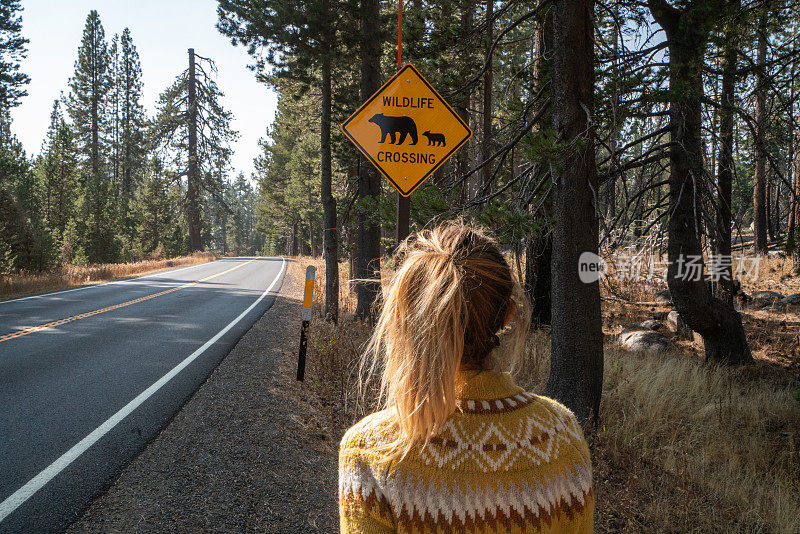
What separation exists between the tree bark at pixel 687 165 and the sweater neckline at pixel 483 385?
6.05m

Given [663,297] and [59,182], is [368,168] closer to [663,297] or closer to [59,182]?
[663,297]

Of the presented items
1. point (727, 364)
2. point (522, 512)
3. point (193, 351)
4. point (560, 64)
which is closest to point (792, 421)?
point (727, 364)

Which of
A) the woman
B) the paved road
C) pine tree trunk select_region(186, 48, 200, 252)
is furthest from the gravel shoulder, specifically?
pine tree trunk select_region(186, 48, 200, 252)

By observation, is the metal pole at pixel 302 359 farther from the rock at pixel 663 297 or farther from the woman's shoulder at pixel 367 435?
the rock at pixel 663 297

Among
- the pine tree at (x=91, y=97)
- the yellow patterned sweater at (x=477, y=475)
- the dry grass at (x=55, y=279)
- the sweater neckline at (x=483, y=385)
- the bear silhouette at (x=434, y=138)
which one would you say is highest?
the pine tree at (x=91, y=97)

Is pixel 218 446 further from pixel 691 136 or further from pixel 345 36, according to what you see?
pixel 345 36

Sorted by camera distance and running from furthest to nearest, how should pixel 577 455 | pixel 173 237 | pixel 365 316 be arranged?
pixel 173 237, pixel 365 316, pixel 577 455

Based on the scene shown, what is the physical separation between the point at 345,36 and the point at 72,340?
7876mm

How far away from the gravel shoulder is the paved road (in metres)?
0.26

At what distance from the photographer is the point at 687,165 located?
6625 millimetres

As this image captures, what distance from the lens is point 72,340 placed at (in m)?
8.95

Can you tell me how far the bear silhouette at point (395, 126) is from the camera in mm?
5664

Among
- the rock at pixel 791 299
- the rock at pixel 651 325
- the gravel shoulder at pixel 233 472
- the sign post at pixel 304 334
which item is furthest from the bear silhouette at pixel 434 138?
the rock at pixel 791 299

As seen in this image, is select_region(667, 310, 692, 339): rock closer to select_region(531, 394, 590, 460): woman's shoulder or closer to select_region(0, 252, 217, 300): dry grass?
select_region(531, 394, 590, 460): woman's shoulder
